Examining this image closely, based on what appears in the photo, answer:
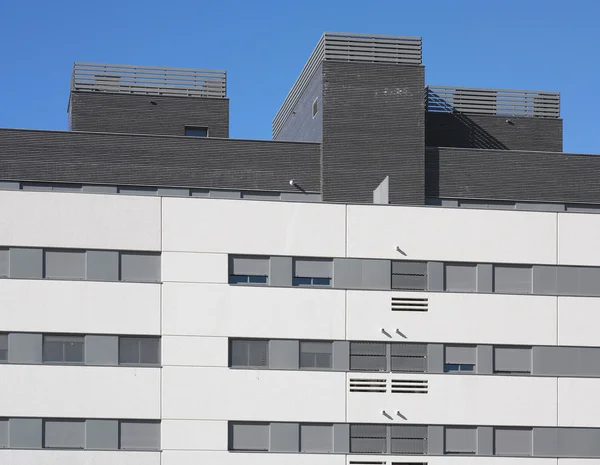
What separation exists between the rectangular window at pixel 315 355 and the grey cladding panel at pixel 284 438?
1.84m

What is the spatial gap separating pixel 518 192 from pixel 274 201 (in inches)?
370

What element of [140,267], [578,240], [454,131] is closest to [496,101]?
[454,131]

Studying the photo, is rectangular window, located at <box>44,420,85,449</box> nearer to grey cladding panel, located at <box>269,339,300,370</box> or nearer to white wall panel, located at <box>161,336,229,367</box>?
A: white wall panel, located at <box>161,336,229,367</box>

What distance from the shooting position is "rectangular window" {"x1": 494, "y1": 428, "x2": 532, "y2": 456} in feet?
120

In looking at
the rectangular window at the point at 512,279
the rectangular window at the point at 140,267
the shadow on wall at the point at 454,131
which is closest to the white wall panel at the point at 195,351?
the rectangular window at the point at 140,267

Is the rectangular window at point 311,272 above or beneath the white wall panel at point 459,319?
above

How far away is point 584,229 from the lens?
3791 cm

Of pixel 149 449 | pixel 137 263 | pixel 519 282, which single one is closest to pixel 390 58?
pixel 519 282

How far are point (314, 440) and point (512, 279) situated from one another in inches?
306

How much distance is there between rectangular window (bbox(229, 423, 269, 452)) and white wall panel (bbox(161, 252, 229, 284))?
4.23 metres

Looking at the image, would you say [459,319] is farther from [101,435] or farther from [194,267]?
[101,435]

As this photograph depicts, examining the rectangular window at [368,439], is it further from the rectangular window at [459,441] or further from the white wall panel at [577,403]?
the white wall panel at [577,403]

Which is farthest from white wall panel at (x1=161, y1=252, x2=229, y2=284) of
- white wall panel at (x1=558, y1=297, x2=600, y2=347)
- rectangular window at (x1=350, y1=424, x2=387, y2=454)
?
white wall panel at (x1=558, y1=297, x2=600, y2=347)

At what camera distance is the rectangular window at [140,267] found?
35875 millimetres
